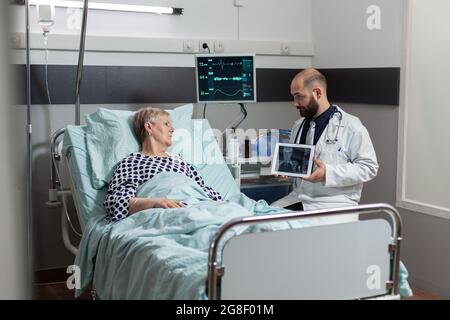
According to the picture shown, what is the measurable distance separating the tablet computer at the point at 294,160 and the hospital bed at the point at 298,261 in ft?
2.85

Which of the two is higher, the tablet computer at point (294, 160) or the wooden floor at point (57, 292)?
the tablet computer at point (294, 160)

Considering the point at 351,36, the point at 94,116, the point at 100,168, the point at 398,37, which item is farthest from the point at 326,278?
the point at 351,36

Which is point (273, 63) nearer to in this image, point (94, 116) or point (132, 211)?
point (94, 116)

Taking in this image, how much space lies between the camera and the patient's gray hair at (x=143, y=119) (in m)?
3.53

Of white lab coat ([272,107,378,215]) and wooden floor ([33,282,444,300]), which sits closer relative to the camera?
white lab coat ([272,107,378,215])

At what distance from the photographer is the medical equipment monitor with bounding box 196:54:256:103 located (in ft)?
13.0

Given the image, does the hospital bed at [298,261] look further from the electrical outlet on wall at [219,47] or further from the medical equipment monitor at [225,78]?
the electrical outlet on wall at [219,47]

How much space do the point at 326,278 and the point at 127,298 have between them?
0.84 m

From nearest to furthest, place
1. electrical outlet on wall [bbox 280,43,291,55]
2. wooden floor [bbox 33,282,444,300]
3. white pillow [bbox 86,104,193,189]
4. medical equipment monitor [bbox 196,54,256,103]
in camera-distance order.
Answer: white pillow [bbox 86,104,193,189], wooden floor [bbox 33,282,444,300], medical equipment monitor [bbox 196,54,256,103], electrical outlet on wall [bbox 280,43,291,55]

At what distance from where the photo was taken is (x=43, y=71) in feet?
12.9

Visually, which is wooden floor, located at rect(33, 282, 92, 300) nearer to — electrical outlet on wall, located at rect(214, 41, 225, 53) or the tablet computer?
the tablet computer

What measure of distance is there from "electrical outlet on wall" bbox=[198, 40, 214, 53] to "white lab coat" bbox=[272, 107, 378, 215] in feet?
4.35

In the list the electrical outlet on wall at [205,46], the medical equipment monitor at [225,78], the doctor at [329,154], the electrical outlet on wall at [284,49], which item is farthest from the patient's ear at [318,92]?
the electrical outlet on wall at [284,49]

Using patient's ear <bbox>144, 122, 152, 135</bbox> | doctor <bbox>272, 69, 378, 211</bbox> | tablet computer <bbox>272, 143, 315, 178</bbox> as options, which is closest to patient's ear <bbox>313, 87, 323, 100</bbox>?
doctor <bbox>272, 69, 378, 211</bbox>
